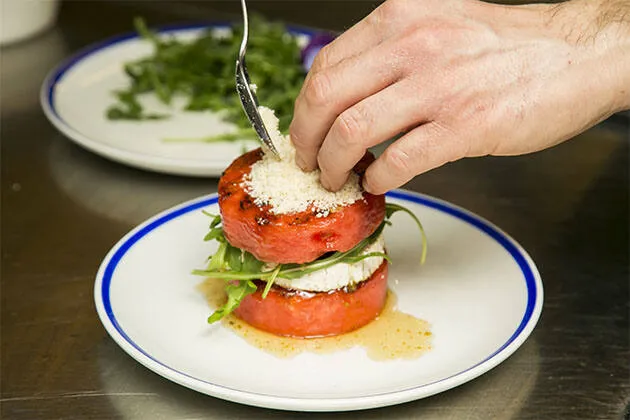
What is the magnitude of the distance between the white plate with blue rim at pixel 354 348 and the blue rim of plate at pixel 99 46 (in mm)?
797

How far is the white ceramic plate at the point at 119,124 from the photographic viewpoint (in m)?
2.13

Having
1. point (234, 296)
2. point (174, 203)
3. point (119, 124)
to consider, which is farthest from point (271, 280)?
point (119, 124)

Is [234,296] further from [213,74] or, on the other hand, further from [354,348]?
[213,74]

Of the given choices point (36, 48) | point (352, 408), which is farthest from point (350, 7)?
point (352, 408)

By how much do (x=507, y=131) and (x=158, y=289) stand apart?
0.65 m

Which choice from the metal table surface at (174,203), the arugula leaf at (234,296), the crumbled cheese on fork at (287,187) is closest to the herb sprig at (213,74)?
the metal table surface at (174,203)

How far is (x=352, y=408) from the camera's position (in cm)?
135

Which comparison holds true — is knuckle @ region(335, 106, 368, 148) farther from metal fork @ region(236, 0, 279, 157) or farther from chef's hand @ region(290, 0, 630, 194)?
metal fork @ region(236, 0, 279, 157)

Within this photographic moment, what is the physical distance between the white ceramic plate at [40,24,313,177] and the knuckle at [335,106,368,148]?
0.66 metres

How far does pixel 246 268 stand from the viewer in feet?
5.28

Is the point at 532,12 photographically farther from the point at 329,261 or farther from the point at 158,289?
the point at 158,289

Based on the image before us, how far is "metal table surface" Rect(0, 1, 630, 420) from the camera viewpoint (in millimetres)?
1503

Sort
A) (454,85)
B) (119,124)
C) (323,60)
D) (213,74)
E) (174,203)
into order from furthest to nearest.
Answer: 1. (213,74)
2. (119,124)
3. (174,203)
4. (323,60)
5. (454,85)

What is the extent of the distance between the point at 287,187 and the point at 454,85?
0.32m
